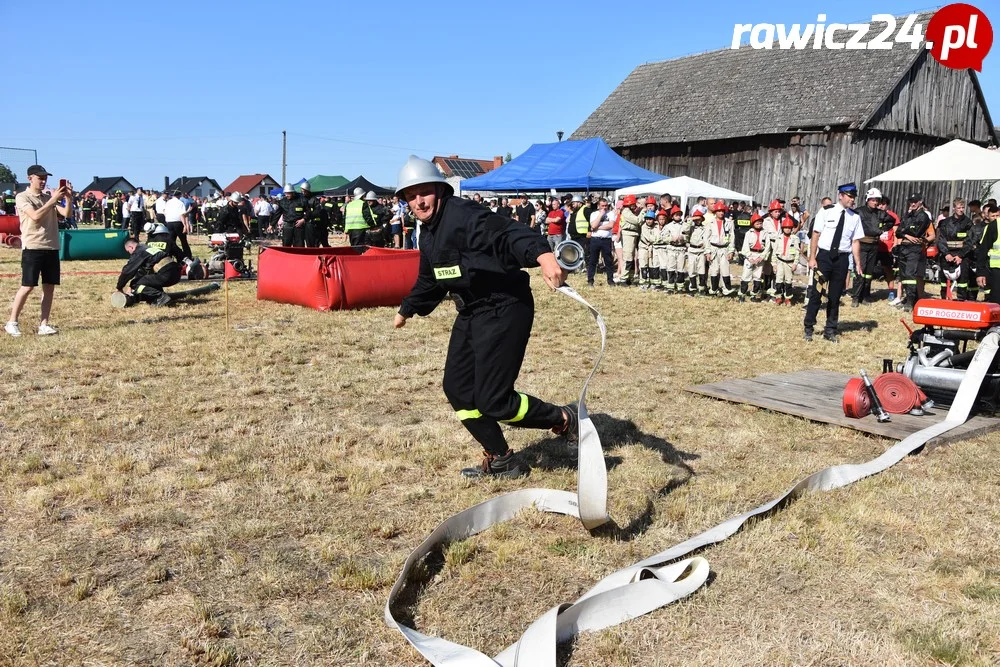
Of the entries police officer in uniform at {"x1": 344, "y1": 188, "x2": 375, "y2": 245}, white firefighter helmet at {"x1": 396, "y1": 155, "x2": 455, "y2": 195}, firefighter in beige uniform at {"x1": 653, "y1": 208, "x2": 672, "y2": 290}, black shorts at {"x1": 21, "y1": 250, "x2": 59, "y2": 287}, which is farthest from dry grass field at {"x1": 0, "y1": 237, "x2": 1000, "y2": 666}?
police officer in uniform at {"x1": 344, "y1": 188, "x2": 375, "y2": 245}

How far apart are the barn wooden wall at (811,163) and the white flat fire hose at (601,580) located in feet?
75.9

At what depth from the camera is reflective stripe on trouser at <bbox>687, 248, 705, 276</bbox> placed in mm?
15141

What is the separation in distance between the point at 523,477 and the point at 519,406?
1.87ft

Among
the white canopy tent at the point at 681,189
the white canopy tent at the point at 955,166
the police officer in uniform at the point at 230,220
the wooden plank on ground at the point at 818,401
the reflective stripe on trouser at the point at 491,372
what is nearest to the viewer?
the reflective stripe on trouser at the point at 491,372

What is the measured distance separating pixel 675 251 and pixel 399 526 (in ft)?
41.3

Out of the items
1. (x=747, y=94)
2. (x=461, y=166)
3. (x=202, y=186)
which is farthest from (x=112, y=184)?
(x=747, y=94)

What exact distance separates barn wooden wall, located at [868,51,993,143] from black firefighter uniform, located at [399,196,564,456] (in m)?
25.3

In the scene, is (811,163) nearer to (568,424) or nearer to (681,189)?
(681,189)

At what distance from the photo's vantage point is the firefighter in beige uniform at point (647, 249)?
1623 centimetres

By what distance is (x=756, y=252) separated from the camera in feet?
47.0

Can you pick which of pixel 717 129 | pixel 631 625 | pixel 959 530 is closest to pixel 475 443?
pixel 631 625

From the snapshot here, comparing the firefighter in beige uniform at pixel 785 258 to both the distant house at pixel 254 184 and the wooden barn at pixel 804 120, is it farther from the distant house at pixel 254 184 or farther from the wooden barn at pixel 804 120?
the distant house at pixel 254 184

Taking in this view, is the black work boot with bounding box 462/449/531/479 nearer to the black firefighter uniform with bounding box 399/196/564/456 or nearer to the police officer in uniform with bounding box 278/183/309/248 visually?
the black firefighter uniform with bounding box 399/196/564/456

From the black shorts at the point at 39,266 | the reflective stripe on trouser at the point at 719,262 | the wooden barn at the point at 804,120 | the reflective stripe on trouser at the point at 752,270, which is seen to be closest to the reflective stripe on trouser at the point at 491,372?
the black shorts at the point at 39,266
